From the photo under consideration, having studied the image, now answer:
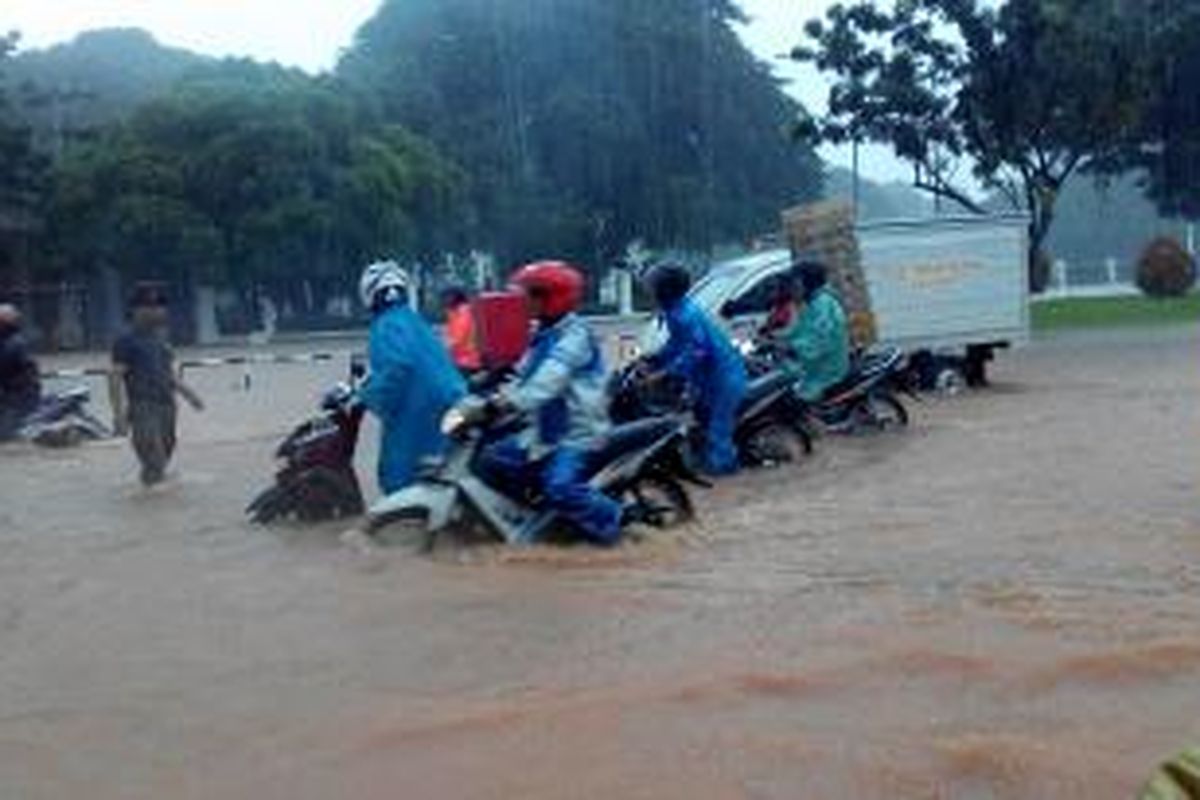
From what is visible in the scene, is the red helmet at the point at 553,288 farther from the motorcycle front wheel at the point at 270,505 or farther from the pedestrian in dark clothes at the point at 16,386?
the pedestrian in dark clothes at the point at 16,386

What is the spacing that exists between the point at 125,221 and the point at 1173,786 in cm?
4319

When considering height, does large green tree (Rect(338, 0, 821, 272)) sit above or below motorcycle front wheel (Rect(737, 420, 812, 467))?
above

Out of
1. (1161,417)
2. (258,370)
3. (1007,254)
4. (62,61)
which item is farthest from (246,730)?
(62,61)

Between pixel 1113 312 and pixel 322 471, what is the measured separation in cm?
3287

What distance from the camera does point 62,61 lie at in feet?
239

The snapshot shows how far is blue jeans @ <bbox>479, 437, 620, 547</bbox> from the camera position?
10.1 meters

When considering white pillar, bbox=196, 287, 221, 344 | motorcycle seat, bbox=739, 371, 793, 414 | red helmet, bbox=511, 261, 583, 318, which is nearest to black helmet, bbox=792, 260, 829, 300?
motorcycle seat, bbox=739, 371, 793, 414

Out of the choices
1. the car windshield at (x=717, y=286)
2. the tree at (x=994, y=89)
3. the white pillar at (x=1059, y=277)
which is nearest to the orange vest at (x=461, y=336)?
the car windshield at (x=717, y=286)

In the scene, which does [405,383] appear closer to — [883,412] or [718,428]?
[718,428]

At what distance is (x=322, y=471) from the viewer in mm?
12172

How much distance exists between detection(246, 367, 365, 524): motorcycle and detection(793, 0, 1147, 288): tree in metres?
24.9

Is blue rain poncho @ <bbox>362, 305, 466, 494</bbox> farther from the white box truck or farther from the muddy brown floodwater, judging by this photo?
the white box truck

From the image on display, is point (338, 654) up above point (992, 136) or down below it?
below

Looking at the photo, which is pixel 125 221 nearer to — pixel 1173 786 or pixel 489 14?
pixel 489 14
